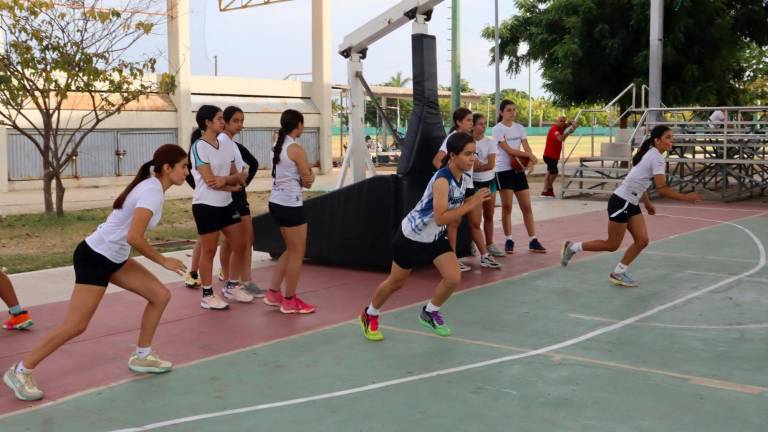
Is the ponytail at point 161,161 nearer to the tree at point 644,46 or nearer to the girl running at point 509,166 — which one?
the girl running at point 509,166

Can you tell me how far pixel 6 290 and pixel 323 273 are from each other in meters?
3.70

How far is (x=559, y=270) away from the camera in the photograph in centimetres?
1021

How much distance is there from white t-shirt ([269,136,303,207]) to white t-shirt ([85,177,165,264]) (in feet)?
7.30

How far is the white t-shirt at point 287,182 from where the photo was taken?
25.9ft

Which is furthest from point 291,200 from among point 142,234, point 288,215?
point 142,234

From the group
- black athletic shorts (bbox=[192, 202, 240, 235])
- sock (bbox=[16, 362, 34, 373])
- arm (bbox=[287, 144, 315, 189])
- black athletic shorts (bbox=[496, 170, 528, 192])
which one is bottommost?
sock (bbox=[16, 362, 34, 373])

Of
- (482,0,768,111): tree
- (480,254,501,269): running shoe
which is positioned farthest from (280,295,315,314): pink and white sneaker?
(482,0,768,111): tree

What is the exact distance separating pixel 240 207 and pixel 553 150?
12672 millimetres

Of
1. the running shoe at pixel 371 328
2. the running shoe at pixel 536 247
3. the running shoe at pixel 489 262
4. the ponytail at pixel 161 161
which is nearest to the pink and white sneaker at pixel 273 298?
the running shoe at pixel 371 328

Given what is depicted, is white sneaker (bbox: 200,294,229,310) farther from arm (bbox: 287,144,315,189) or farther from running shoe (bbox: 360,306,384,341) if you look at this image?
running shoe (bbox: 360,306,384,341)

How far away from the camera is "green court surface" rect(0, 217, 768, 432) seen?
5156 mm

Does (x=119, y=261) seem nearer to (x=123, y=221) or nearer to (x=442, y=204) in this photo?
(x=123, y=221)

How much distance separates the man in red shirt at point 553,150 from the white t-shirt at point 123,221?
14.8 m

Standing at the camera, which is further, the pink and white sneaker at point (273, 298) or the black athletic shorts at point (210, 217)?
the pink and white sneaker at point (273, 298)
